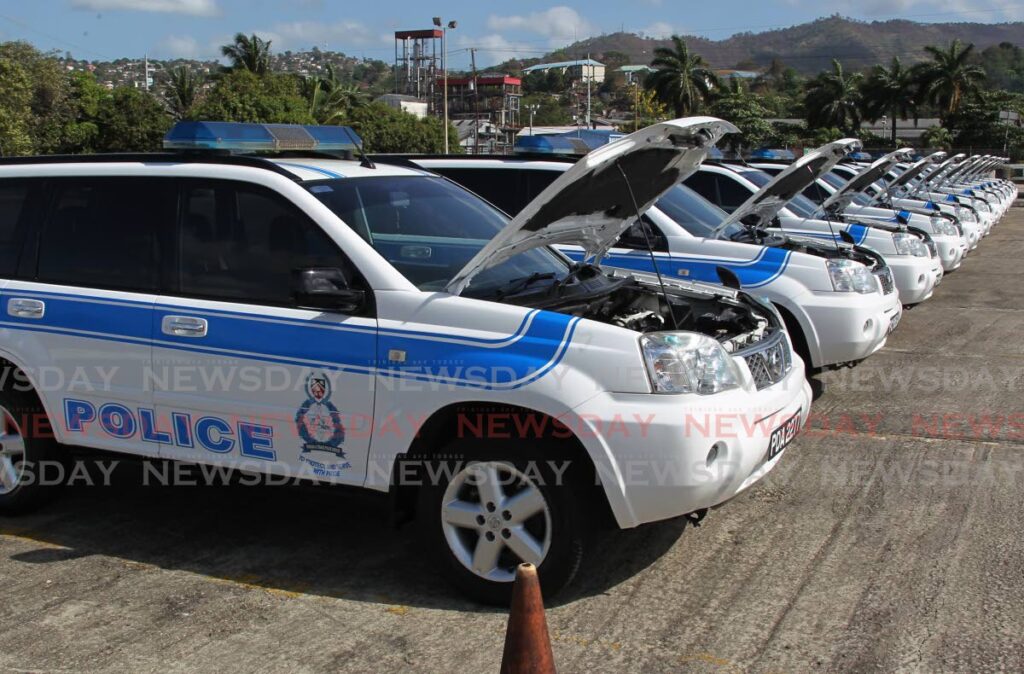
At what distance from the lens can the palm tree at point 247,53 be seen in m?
75.9

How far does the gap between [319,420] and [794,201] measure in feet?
31.8

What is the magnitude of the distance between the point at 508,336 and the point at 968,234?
51.0ft

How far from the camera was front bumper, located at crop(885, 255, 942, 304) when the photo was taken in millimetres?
11008

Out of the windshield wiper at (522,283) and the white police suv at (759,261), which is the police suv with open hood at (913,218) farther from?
the windshield wiper at (522,283)

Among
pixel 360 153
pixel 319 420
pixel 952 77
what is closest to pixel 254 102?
pixel 952 77

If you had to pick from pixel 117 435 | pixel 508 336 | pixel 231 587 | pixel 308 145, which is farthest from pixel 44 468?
pixel 508 336

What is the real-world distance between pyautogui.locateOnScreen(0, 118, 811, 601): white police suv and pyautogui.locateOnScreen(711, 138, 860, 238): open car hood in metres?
3.28

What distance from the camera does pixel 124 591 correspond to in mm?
4629

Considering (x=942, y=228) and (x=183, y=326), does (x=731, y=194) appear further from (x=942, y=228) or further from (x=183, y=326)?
(x=183, y=326)

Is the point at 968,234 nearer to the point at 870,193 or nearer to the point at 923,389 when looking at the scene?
the point at 870,193

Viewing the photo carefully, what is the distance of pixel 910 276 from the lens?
36.2ft

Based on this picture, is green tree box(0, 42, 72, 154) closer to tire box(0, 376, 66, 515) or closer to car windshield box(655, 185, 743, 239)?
car windshield box(655, 185, 743, 239)

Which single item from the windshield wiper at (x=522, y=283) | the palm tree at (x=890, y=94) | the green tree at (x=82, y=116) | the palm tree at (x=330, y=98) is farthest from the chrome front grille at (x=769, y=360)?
the palm tree at (x=890, y=94)

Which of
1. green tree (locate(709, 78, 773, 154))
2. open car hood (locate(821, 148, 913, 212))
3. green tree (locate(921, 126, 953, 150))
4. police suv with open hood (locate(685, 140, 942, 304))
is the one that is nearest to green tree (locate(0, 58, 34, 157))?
green tree (locate(709, 78, 773, 154))
